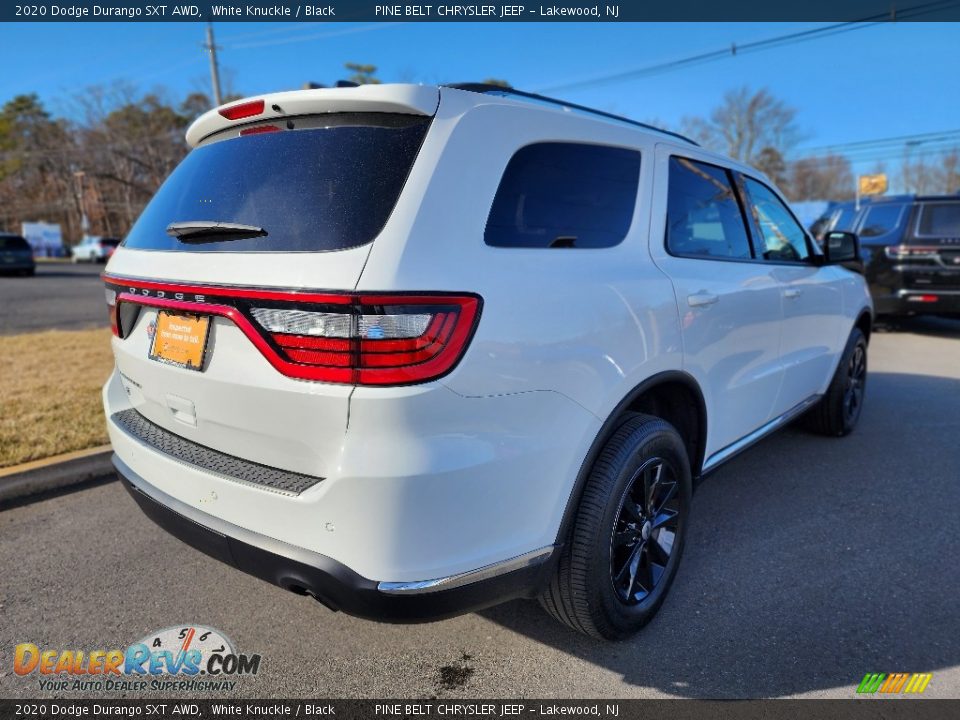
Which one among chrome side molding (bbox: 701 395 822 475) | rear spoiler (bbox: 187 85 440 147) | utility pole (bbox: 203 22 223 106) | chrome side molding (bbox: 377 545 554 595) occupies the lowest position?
chrome side molding (bbox: 701 395 822 475)

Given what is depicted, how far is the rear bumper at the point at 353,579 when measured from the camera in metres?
1.70

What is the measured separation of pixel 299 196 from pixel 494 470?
1.00 m

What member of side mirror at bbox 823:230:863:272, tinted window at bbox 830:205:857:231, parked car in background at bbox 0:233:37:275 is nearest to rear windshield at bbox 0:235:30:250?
parked car in background at bbox 0:233:37:275

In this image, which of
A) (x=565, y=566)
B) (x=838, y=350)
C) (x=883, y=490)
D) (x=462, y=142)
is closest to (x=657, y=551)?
(x=565, y=566)

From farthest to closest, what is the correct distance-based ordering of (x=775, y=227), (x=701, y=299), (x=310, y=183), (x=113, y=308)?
(x=775, y=227)
(x=701, y=299)
(x=113, y=308)
(x=310, y=183)

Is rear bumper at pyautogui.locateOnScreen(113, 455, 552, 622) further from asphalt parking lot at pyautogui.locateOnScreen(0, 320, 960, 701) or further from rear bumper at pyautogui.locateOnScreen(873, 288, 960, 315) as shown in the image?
rear bumper at pyautogui.locateOnScreen(873, 288, 960, 315)

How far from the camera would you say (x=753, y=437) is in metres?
3.36

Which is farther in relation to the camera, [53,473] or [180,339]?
[53,473]

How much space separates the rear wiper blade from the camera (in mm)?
1930

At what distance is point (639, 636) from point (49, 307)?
1512cm

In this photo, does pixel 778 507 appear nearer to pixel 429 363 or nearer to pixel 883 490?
pixel 883 490

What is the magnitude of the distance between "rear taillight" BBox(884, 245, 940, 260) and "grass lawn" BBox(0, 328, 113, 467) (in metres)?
9.61

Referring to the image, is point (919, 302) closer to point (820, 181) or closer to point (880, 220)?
point (880, 220)

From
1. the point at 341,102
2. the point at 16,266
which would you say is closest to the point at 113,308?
the point at 341,102
